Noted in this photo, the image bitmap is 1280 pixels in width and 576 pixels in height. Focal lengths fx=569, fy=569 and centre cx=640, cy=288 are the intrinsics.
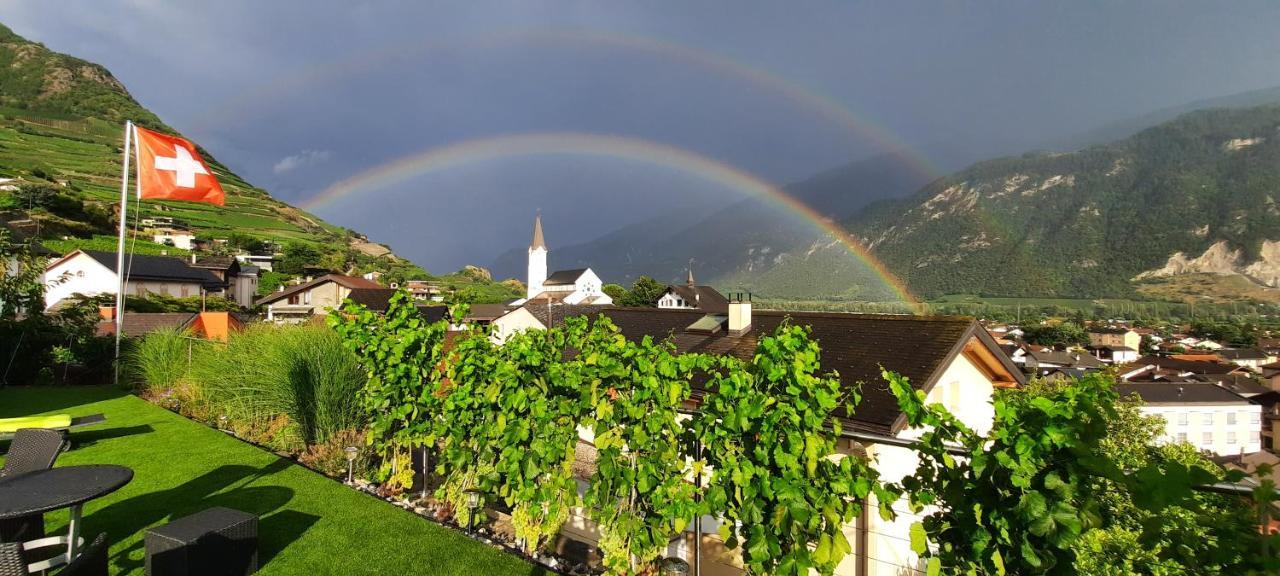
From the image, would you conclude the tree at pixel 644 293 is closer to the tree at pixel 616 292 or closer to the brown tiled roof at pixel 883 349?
the tree at pixel 616 292

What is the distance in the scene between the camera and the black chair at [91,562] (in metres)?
3.22

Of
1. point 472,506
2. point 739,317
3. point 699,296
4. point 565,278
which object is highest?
point 565,278

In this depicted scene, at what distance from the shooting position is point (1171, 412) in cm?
4747

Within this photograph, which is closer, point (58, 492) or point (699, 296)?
point (58, 492)

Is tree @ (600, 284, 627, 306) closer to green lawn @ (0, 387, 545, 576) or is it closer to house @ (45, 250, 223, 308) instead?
house @ (45, 250, 223, 308)

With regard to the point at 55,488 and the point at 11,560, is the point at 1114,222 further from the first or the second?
the point at 11,560

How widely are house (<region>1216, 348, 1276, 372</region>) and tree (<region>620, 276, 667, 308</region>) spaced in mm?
73674

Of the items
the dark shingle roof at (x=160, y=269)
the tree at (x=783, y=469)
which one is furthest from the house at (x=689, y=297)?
the tree at (x=783, y=469)

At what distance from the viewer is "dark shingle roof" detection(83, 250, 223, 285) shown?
1790 inches

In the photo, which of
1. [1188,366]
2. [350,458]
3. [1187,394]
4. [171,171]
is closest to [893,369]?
[350,458]

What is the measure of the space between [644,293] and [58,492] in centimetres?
8420

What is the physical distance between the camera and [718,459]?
10.5ft

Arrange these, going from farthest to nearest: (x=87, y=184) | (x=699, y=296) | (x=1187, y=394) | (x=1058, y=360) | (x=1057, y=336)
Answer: (x=1057, y=336) < (x=699, y=296) < (x=87, y=184) < (x=1058, y=360) < (x=1187, y=394)

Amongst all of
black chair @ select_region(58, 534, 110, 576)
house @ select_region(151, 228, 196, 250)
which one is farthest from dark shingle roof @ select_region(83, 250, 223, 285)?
black chair @ select_region(58, 534, 110, 576)
